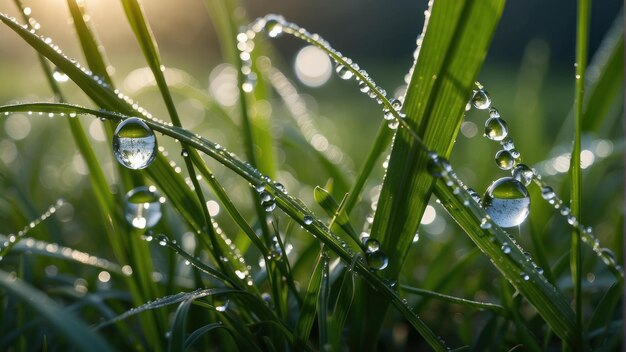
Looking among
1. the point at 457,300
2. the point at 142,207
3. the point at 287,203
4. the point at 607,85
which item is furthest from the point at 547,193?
the point at 607,85

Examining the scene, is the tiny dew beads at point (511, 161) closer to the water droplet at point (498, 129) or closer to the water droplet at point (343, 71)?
the water droplet at point (498, 129)

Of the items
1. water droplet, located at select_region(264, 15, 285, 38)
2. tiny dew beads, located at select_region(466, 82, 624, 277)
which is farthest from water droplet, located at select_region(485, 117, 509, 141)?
water droplet, located at select_region(264, 15, 285, 38)

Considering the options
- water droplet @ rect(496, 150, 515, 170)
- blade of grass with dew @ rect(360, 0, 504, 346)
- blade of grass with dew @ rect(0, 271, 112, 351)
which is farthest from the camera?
water droplet @ rect(496, 150, 515, 170)

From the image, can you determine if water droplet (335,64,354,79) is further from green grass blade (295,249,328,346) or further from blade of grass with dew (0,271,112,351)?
blade of grass with dew (0,271,112,351)

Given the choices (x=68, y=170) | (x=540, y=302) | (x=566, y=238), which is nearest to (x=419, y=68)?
(x=540, y=302)

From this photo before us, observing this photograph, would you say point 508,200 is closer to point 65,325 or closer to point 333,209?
point 333,209
